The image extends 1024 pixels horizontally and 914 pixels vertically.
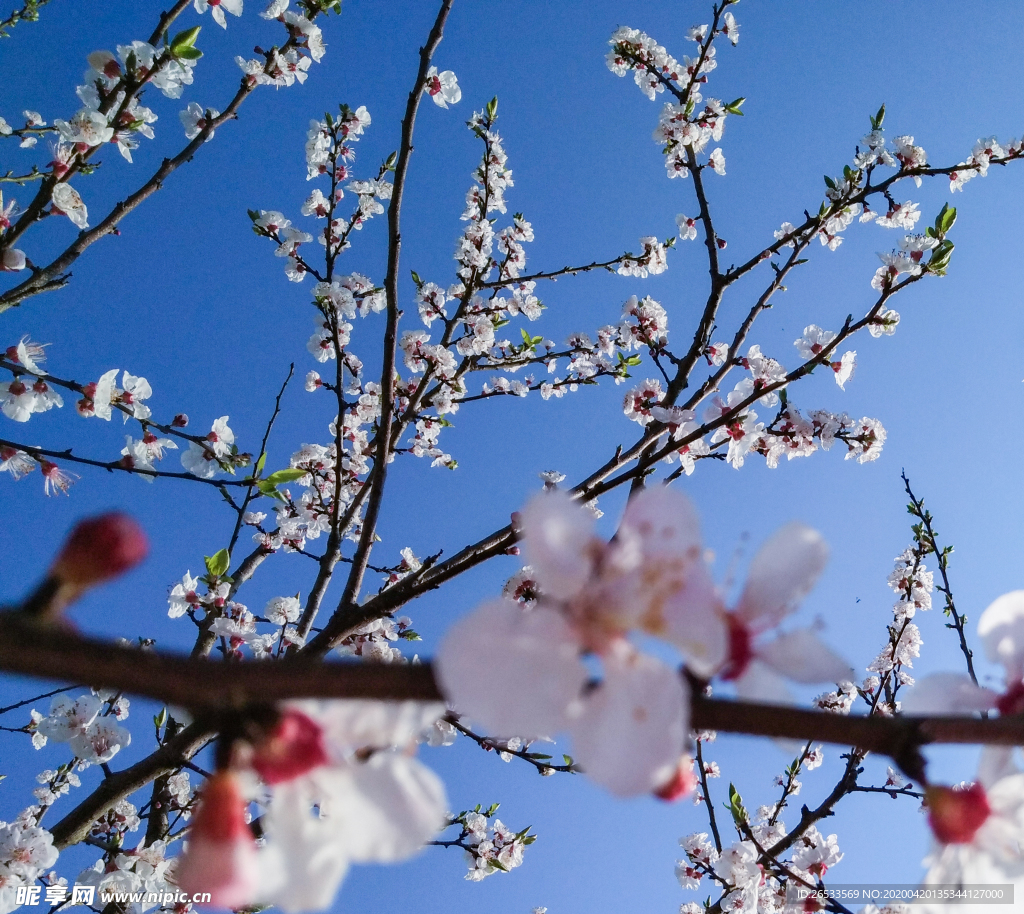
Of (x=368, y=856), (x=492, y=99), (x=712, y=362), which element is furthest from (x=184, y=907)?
(x=492, y=99)

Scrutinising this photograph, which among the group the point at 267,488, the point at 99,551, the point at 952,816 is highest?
the point at 267,488

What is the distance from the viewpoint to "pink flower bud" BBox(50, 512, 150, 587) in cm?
70

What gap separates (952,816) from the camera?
888 millimetres

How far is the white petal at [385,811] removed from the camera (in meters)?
0.76

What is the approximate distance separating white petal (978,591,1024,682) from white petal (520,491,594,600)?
0.74 metres

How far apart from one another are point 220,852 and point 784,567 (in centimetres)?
80

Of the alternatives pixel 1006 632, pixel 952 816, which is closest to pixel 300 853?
pixel 952 816

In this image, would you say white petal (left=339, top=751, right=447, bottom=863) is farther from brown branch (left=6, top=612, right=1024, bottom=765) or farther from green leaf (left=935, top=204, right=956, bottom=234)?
green leaf (left=935, top=204, right=956, bottom=234)

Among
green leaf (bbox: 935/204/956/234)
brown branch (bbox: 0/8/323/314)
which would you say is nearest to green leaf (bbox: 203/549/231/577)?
brown branch (bbox: 0/8/323/314)

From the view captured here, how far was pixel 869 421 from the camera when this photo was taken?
4305mm

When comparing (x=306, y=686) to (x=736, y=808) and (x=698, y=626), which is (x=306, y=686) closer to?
(x=698, y=626)

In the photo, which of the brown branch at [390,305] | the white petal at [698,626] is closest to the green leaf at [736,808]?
the brown branch at [390,305]

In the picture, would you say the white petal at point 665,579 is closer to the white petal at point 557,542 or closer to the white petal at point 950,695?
the white petal at point 557,542

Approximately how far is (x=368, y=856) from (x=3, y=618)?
1.53ft
